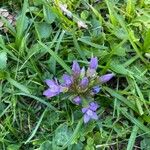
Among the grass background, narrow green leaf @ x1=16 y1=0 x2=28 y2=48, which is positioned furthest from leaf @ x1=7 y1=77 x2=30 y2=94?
narrow green leaf @ x1=16 y1=0 x2=28 y2=48

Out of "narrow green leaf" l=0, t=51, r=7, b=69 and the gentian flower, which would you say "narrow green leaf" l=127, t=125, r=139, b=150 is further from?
"narrow green leaf" l=0, t=51, r=7, b=69

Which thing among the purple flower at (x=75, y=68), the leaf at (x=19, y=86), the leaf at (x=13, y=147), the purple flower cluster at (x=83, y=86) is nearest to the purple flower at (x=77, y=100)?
the purple flower cluster at (x=83, y=86)

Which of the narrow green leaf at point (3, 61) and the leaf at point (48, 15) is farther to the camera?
the leaf at point (48, 15)

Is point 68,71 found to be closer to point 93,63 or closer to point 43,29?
point 93,63

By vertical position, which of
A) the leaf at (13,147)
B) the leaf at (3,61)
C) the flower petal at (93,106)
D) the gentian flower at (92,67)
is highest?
the leaf at (3,61)

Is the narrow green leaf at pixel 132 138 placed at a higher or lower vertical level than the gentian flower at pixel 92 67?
lower

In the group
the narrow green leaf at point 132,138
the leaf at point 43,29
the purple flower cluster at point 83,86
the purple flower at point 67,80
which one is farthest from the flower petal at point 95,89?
the leaf at point 43,29

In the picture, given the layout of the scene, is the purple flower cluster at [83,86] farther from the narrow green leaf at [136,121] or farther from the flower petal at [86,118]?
the narrow green leaf at [136,121]

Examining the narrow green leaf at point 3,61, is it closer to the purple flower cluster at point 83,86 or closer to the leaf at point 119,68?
the purple flower cluster at point 83,86
